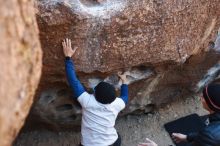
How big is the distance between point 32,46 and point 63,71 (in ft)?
5.73

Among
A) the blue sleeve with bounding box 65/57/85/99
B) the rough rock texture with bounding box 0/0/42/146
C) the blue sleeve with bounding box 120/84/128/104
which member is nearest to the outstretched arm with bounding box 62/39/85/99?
the blue sleeve with bounding box 65/57/85/99

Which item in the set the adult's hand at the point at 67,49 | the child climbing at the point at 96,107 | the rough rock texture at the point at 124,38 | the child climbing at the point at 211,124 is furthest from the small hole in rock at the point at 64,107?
the child climbing at the point at 211,124

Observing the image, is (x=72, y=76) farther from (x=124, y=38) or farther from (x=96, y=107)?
(x=124, y=38)

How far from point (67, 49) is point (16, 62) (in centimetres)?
169

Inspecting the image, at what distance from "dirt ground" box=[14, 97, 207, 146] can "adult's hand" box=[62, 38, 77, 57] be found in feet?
4.00

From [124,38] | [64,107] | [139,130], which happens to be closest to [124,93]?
[124,38]

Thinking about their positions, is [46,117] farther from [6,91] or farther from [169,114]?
[6,91]

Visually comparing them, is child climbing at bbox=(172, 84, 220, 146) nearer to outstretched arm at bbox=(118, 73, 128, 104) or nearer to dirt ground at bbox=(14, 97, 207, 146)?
outstretched arm at bbox=(118, 73, 128, 104)

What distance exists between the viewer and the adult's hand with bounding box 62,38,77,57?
342 cm

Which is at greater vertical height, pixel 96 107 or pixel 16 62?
pixel 16 62

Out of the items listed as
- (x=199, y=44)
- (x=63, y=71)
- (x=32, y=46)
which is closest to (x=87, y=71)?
(x=63, y=71)

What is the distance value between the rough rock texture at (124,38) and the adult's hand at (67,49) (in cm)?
4

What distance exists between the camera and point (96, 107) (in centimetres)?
337

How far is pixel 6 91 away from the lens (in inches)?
66.5
